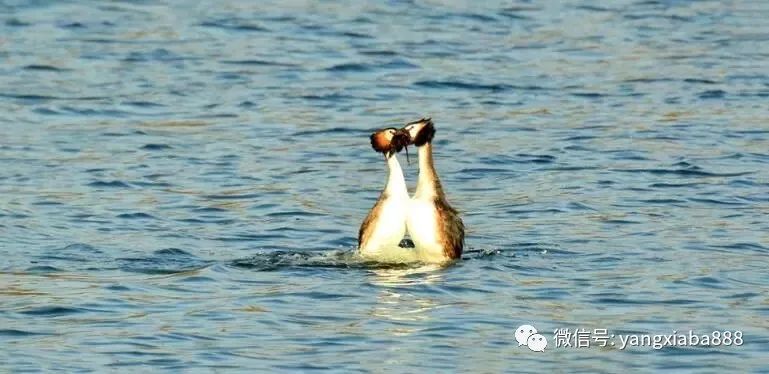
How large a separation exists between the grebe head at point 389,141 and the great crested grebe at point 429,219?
2.3 inches

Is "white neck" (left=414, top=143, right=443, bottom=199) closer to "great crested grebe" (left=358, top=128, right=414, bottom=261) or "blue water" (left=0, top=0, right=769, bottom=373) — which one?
"great crested grebe" (left=358, top=128, right=414, bottom=261)

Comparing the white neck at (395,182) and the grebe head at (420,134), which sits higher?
the grebe head at (420,134)

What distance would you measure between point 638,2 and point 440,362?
18.9 m

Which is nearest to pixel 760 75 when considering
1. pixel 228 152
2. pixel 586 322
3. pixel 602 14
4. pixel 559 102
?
pixel 559 102

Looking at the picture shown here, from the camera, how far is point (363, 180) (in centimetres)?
1714

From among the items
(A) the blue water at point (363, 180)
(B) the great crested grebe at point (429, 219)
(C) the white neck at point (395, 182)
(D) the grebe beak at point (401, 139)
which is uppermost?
(D) the grebe beak at point (401, 139)

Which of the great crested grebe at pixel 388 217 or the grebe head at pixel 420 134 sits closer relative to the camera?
the great crested grebe at pixel 388 217

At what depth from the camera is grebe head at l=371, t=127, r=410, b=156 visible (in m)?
12.9

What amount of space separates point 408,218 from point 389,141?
54 cm

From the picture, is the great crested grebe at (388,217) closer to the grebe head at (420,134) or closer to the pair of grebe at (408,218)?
the pair of grebe at (408,218)

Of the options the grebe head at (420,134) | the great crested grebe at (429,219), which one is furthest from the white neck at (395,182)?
the grebe head at (420,134)

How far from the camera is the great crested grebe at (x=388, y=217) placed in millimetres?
12773

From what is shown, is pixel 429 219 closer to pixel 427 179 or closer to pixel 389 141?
pixel 427 179

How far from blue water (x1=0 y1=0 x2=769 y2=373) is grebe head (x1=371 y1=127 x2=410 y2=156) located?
824mm
